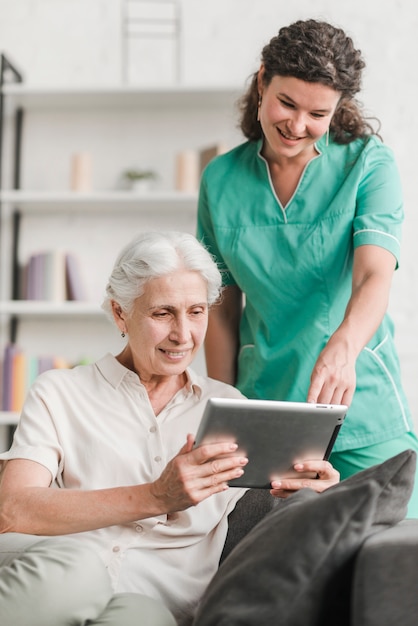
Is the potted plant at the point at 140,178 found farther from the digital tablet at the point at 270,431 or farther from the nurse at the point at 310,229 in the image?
the digital tablet at the point at 270,431

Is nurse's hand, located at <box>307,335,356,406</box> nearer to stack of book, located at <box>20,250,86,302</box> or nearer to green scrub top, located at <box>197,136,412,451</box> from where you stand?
green scrub top, located at <box>197,136,412,451</box>

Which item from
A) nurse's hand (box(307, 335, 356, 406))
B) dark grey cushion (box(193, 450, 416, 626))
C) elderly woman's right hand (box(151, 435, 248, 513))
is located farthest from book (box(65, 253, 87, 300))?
dark grey cushion (box(193, 450, 416, 626))

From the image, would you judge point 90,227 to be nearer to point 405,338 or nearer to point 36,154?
point 36,154

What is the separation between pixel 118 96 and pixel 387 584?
9.60 ft

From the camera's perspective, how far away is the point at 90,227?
375 centimetres

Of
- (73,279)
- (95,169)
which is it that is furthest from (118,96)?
(73,279)

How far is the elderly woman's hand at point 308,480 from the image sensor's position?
152cm

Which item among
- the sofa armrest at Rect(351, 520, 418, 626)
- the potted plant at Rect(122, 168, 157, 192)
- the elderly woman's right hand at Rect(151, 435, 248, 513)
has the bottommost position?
the sofa armrest at Rect(351, 520, 418, 626)

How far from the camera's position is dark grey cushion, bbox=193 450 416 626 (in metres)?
1.08

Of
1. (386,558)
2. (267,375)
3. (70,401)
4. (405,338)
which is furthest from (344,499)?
(405,338)

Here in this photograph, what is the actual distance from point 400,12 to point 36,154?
170cm

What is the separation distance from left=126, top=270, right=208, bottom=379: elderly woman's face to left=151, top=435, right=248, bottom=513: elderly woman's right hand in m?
0.31

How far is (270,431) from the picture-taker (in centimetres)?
142

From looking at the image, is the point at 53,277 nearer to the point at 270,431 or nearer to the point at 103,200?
the point at 103,200
